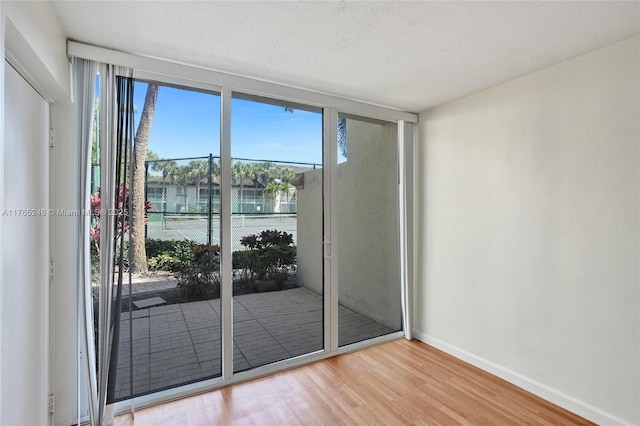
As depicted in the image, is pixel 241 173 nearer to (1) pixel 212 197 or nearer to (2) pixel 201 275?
(1) pixel 212 197

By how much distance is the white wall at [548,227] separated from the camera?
207 centimetres

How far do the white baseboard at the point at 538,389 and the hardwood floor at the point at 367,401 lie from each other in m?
0.05

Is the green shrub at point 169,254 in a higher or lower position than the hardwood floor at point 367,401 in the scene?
higher

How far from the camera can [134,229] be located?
2240mm

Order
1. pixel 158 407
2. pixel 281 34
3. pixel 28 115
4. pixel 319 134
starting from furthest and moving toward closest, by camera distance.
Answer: pixel 319 134 < pixel 158 407 < pixel 281 34 < pixel 28 115

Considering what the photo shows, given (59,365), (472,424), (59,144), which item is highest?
(59,144)

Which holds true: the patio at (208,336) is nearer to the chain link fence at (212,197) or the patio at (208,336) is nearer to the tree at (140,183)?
the tree at (140,183)

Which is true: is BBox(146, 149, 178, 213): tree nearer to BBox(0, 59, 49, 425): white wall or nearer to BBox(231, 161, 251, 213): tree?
BBox(231, 161, 251, 213): tree

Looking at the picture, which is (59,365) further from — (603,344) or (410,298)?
(603,344)

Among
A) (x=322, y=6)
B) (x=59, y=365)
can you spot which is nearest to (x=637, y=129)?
(x=322, y=6)

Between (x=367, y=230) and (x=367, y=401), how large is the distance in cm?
160

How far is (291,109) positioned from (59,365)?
2498mm

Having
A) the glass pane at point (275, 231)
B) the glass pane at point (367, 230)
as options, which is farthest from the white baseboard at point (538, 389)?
the glass pane at point (275, 231)

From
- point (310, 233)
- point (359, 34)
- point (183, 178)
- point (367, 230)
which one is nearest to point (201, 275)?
point (183, 178)
